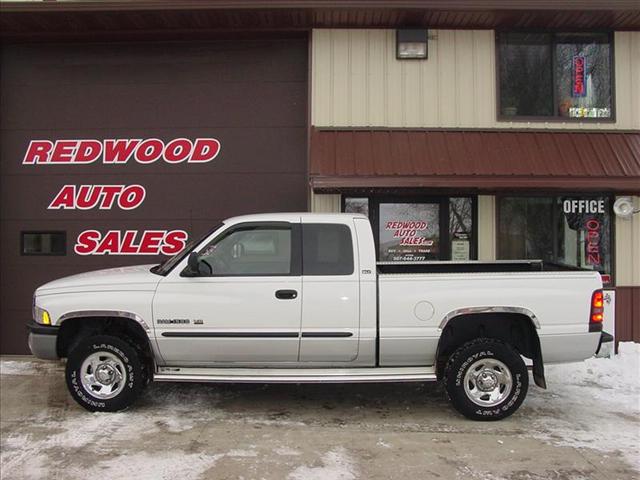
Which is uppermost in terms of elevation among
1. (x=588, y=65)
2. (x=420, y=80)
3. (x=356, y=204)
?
(x=588, y=65)

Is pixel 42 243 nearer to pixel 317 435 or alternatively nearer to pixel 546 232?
pixel 317 435

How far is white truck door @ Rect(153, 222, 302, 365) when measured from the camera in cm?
519

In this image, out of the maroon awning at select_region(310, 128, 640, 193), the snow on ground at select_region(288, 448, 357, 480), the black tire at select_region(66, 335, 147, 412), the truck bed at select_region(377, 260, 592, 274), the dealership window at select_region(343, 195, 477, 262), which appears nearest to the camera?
the snow on ground at select_region(288, 448, 357, 480)

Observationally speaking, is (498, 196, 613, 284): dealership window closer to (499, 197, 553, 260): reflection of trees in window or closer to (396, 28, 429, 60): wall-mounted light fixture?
(499, 197, 553, 260): reflection of trees in window


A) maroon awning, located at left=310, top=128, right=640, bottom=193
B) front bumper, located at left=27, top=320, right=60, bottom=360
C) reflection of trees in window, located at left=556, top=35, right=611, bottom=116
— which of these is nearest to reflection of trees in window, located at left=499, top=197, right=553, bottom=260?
maroon awning, located at left=310, top=128, right=640, bottom=193

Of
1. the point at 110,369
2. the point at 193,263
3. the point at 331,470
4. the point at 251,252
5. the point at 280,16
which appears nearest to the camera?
the point at 331,470

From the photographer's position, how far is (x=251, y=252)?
547cm

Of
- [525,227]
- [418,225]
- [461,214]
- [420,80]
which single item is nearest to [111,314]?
[418,225]

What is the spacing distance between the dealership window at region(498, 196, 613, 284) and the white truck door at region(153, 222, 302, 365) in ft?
14.2

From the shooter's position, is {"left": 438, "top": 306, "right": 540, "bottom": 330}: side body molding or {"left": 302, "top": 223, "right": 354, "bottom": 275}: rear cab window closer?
{"left": 438, "top": 306, "right": 540, "bottom": 330}: side body molding

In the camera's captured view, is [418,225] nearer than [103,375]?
No

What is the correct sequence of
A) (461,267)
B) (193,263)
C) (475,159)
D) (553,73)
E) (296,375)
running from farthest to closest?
1. (553,73)
2. (475,159)
3. (461,267)
4. (296,375)
5. (193,263)

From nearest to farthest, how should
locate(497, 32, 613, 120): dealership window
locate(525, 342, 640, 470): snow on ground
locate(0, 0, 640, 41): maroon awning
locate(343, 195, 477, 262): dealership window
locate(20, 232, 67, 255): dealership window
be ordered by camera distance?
locate(525, 342, 640, 470): snow on ground
locate(0, 0, 640, 41): maroon awning
locate(343, 195, 477, 262): dealership window
locate(497, 32, 613, 120): dealership window
locate(20, 232, 67, 255): dealership window

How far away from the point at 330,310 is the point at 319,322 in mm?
153
